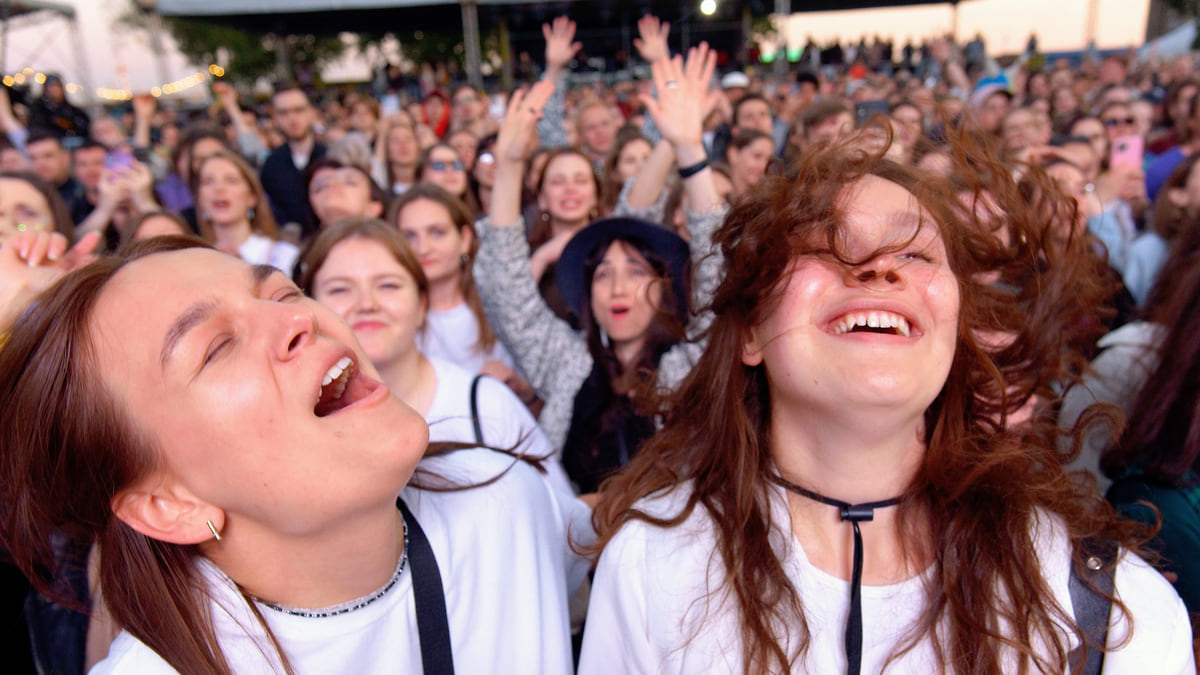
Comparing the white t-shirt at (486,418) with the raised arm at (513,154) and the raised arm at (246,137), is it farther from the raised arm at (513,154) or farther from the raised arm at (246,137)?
the raised arm at (246,137)

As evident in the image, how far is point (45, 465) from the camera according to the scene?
1.14 m

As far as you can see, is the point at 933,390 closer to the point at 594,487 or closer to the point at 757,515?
the point at 757,515

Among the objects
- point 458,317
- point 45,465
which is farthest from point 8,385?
point 458,317

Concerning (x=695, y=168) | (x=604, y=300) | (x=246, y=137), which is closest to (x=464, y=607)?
(x=604, y=300)

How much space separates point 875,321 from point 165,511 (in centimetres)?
125

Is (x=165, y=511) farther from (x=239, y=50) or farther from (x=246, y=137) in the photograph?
(x=239, y=50)

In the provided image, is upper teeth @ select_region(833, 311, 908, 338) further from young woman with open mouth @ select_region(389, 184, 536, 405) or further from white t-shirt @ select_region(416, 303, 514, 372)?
white t-shirt @ select_region(416, 303, 514, 372)

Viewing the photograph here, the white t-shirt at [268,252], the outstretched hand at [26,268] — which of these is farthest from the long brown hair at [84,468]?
the white t-shirt at [268,252]

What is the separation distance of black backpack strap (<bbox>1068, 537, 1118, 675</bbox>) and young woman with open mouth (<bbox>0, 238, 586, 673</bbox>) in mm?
1078

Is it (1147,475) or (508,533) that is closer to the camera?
(508,533)

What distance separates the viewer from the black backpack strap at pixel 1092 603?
1139mm

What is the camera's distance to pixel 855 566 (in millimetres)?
1236

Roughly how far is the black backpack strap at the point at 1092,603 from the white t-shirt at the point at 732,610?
0.5 inches

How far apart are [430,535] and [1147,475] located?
1675 millimetres
